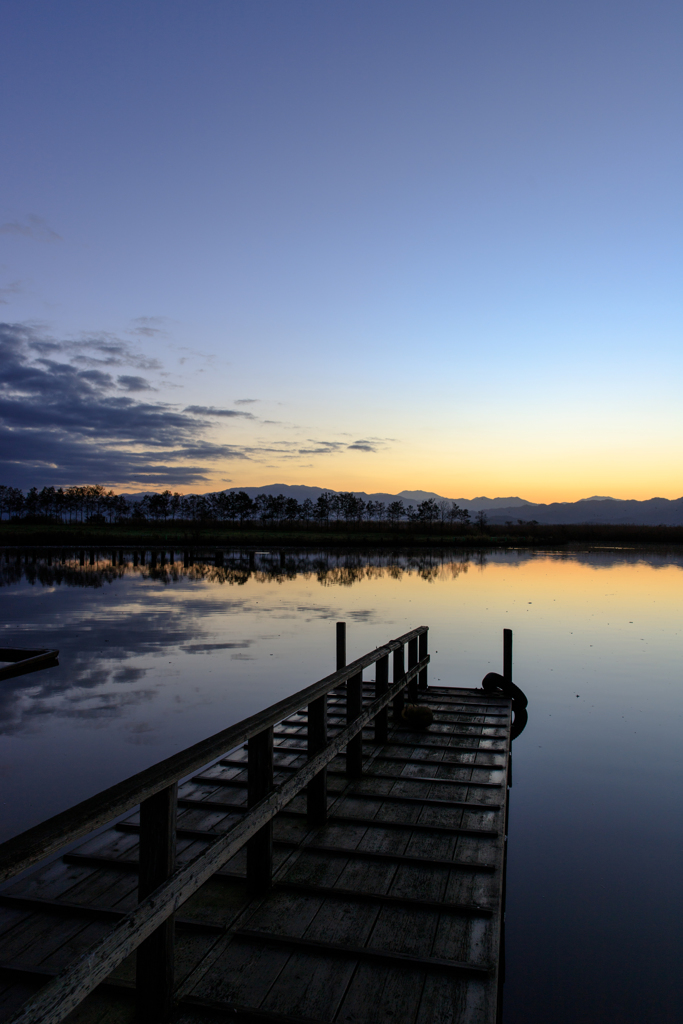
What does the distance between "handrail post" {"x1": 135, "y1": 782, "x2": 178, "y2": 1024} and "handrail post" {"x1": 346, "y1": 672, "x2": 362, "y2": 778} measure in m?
3.60

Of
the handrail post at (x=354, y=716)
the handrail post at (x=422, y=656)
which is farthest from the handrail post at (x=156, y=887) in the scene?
the handrail post at (x=422, y=656)

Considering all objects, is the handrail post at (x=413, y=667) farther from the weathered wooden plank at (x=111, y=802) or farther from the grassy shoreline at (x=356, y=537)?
the grassy shoreline at (x=356, y=537)

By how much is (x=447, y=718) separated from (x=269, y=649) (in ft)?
24.3

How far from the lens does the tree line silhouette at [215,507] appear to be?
161m

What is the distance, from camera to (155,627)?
19.3 meters

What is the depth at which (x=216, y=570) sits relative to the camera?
41.9m

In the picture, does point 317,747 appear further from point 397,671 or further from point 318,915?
point 397,671

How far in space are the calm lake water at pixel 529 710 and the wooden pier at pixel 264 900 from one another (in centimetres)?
100

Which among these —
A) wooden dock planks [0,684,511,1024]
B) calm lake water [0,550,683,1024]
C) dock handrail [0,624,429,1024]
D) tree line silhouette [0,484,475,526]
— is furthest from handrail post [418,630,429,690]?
tree line silhouette [0,484,475,526]

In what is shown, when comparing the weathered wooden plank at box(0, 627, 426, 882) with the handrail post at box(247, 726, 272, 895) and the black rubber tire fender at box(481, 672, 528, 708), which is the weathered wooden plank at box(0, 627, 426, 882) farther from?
the black rubber tire fender at box(481, 672, 528, 708)

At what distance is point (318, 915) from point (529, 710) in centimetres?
896

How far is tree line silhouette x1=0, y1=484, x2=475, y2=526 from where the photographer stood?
161 metres

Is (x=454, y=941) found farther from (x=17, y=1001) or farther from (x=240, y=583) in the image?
(x=240, y=583)

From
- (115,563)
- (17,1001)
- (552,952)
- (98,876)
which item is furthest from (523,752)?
(115,563)
